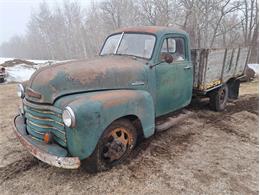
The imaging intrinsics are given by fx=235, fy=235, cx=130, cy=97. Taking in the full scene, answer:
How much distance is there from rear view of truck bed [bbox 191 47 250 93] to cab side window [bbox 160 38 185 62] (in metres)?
0.60

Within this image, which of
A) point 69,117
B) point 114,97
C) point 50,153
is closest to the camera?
point 69,117

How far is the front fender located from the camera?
2.74 metres

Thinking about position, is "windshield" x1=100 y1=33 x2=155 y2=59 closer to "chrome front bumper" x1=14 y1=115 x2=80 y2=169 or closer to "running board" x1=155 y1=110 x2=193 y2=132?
"running board" x1=155 y1=110 x2=193 y2=132

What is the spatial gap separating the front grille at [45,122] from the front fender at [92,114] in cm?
12

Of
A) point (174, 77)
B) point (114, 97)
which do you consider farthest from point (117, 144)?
point (174, 77)

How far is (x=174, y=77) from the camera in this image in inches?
175

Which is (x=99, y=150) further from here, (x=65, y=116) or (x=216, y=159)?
(x=216, y=159)

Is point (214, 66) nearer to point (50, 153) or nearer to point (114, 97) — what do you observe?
point (114, 97)

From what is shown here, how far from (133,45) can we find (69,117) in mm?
2130

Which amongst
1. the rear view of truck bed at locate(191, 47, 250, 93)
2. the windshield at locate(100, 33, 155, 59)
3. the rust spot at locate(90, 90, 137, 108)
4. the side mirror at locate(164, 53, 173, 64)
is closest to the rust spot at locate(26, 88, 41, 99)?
the rust spot at locate(90, 90, 137, 108)

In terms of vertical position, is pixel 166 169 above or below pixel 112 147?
below

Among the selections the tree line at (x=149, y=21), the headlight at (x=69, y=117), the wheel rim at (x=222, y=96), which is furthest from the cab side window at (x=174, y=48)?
the tree line at (x=149, y=21)

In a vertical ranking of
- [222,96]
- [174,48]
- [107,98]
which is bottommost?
[222,96]

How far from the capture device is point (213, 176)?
3.32 m
